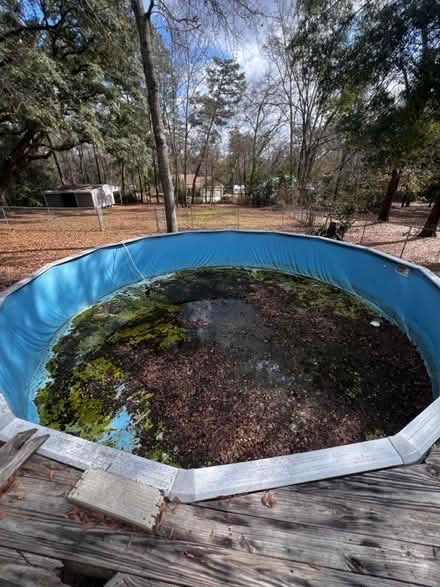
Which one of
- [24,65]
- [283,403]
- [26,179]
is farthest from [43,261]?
[26,179]

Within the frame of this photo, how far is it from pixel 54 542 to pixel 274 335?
314 centimetres

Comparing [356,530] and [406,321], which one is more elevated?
[356,530]

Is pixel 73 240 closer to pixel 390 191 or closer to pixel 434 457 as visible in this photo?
pixel 434 457

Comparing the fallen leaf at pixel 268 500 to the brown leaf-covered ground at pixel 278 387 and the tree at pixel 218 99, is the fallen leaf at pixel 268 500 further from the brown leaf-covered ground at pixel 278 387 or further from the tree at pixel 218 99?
the tree at pixel 218 99

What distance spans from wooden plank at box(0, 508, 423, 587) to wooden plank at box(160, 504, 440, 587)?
0.02 m

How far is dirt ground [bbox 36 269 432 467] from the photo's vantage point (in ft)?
7.27

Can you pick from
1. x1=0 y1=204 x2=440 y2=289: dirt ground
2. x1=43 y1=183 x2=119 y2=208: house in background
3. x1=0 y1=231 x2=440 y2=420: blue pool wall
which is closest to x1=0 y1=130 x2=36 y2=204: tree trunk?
x1=0 y1=204 x2=440 y2=289: dirt ground

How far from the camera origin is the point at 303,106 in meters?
16.9

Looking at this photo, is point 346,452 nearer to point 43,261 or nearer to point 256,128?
point 43,261

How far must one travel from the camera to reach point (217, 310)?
14.4 ft

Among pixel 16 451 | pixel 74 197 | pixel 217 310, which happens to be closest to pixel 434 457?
pixel 16 451

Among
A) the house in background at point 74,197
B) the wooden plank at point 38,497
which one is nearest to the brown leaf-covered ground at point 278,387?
the wooden plank at point 38,497

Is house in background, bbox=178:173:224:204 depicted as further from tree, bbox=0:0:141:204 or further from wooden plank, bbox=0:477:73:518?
wooden plank, bbox=0:477:73:518

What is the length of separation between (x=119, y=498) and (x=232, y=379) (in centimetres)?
194
